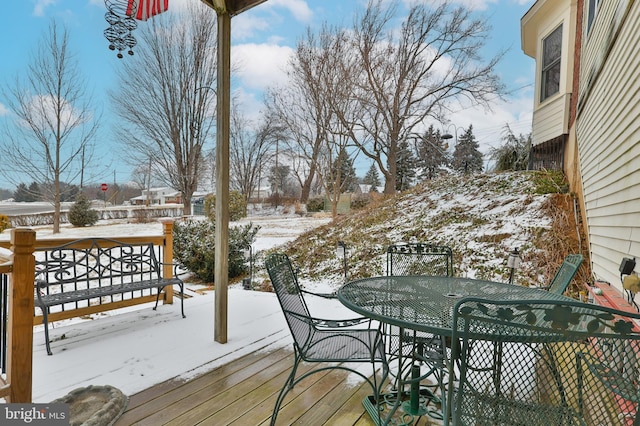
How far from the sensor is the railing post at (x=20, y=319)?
155cm

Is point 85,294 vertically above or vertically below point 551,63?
below

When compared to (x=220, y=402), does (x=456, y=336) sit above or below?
above

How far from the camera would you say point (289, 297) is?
5.76 ft

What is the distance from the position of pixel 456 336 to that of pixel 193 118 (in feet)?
33.5

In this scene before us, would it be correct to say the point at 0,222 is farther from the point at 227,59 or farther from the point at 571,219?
the point at 571,219

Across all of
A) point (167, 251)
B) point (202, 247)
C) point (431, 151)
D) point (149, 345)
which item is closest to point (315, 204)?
point (431, 151)

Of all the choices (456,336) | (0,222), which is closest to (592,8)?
(456,336)

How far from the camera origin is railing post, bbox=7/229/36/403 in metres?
1.55

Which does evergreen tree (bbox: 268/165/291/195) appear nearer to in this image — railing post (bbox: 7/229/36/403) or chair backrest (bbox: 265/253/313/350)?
chair backrest (bbox: 265/253/313/350)

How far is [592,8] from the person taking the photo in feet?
12.5

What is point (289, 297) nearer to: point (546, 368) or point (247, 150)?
point (546, 368)

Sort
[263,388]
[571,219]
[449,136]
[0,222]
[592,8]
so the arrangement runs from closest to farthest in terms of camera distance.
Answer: [263,388] → [592,8] → [571,219] → [0,222] → [449,136]

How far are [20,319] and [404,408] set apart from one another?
6.35 ft

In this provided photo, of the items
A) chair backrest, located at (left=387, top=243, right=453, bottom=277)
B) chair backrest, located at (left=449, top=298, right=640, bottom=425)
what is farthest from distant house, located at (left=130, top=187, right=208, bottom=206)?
chair backrest, located at (left=449, top=298, right=640, bottom=425)
